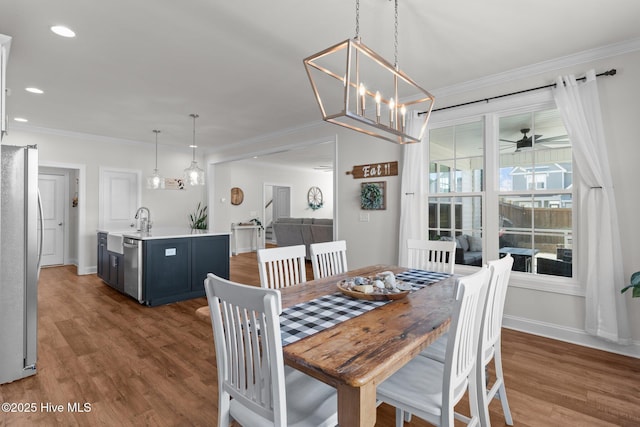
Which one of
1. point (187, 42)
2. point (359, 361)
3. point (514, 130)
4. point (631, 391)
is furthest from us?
point (514, 130)

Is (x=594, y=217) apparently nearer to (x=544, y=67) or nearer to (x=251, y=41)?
(x=544, y=67)

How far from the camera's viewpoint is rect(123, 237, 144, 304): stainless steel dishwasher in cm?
395

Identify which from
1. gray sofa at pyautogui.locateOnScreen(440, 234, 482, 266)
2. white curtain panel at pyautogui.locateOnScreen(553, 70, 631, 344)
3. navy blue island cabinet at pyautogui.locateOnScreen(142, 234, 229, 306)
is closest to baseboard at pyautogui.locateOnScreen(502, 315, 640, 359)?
white curtain panel at pyautogui.locateOnScreen(553, 70, 631, 344)

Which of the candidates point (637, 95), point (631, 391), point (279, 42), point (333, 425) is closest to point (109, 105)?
point (279, 42)

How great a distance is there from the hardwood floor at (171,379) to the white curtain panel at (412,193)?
133cm

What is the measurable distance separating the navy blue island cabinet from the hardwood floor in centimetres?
52

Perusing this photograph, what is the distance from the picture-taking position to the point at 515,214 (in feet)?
10.7

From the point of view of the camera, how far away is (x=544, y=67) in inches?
118

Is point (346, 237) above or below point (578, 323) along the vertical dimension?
above

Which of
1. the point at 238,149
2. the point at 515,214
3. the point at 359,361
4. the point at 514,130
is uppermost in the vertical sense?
the point at 238,149

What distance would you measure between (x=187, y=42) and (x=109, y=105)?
7.56 feet

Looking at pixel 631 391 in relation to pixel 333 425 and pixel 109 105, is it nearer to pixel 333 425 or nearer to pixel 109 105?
pixel 333 425

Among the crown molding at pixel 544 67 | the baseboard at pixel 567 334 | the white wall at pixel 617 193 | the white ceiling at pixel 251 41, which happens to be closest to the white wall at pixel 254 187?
the white ceiling at pixel 251 41

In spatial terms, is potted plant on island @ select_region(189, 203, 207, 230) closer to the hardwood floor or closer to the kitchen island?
the kitchen island
